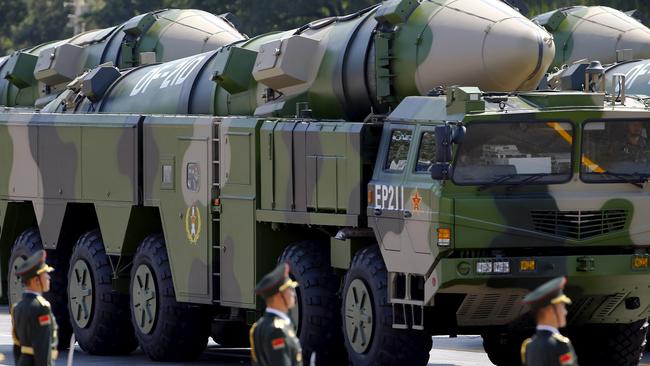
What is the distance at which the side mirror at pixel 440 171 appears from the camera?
627 inches

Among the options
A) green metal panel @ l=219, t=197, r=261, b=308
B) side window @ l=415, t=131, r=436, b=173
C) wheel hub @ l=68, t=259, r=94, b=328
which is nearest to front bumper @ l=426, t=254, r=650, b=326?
side window @ l=415, t=131, r=436, b=173

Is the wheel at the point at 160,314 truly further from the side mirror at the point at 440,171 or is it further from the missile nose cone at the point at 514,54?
the side mirror at the point at 440,171

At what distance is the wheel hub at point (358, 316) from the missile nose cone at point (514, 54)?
2310 mm

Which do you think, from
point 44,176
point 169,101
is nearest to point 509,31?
point 169,101

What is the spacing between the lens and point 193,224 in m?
19.4

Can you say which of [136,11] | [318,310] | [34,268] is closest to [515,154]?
[318,310]

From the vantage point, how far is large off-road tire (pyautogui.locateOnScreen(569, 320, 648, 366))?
1758 cm

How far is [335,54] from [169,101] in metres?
3.29

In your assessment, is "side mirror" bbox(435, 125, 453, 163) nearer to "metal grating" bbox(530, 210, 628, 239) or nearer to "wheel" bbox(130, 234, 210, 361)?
"metal grating" bbox(530, 210, 628, 239)

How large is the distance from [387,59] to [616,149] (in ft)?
8.07

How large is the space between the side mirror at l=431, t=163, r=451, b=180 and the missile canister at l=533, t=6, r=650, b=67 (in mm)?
11044

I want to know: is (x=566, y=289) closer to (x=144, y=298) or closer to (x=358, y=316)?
(x=358, y=316)

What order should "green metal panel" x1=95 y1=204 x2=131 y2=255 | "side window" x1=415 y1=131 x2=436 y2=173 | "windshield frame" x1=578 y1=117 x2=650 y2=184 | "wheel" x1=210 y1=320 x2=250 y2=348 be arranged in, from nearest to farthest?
1. "side window" x1=415 y1=131 x2=436 y2=173
2. "windshield frame" x1=578 y1=117 x2=650 y2=184
3. "green metal panel" x1=95 y1=204 x2=131 y2=255
4. "wheel" x1=210 y1=320 x2=250 y2=348

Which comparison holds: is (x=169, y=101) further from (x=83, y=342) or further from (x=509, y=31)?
(x=509, y=31)
